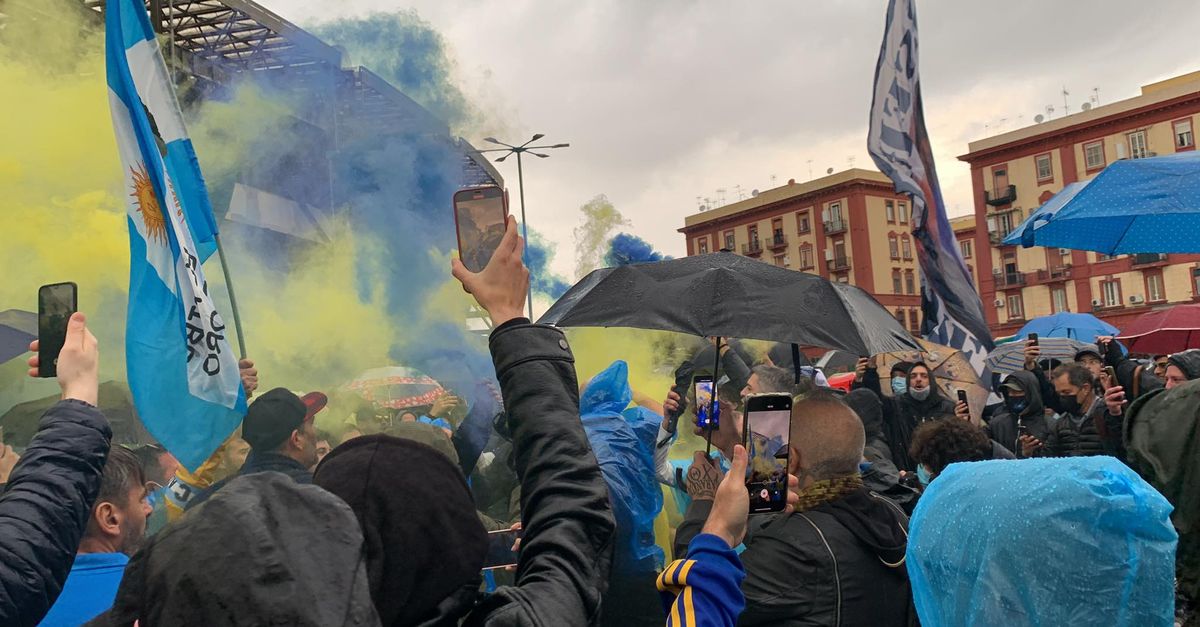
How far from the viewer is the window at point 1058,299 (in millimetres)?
59969

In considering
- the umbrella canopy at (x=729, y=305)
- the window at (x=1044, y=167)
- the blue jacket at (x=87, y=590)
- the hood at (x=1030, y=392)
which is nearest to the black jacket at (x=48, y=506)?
the blue jacket at (x=87, y=590)

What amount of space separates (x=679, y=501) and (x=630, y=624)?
1.53 metres

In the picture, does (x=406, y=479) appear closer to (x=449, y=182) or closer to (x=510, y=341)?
(x=510, y=341)

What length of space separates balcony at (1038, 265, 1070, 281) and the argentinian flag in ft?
206

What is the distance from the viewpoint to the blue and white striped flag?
6090 millimetres

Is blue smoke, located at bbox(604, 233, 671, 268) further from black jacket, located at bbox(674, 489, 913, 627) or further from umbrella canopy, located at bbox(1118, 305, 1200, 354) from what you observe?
black jacket, located at bbox(674, 489, 913, 627)

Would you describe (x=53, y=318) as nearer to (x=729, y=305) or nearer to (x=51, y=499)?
(x=51, y=499)

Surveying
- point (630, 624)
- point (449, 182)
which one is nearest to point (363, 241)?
point (449, 182)

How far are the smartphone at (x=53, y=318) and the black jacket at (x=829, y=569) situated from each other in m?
1.85

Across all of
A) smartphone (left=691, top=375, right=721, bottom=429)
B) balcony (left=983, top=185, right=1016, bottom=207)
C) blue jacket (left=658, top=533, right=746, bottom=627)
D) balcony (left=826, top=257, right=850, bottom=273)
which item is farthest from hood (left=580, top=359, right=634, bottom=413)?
balcony (left=826, top=257, right=850, bottom=273)

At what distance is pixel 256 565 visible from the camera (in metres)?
1.08

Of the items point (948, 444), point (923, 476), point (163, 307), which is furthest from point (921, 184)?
point (163, 307)

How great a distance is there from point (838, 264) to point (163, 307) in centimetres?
7445

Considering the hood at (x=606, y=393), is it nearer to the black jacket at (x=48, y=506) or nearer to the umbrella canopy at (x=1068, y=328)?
the black jacket at (x=48, y=506)
